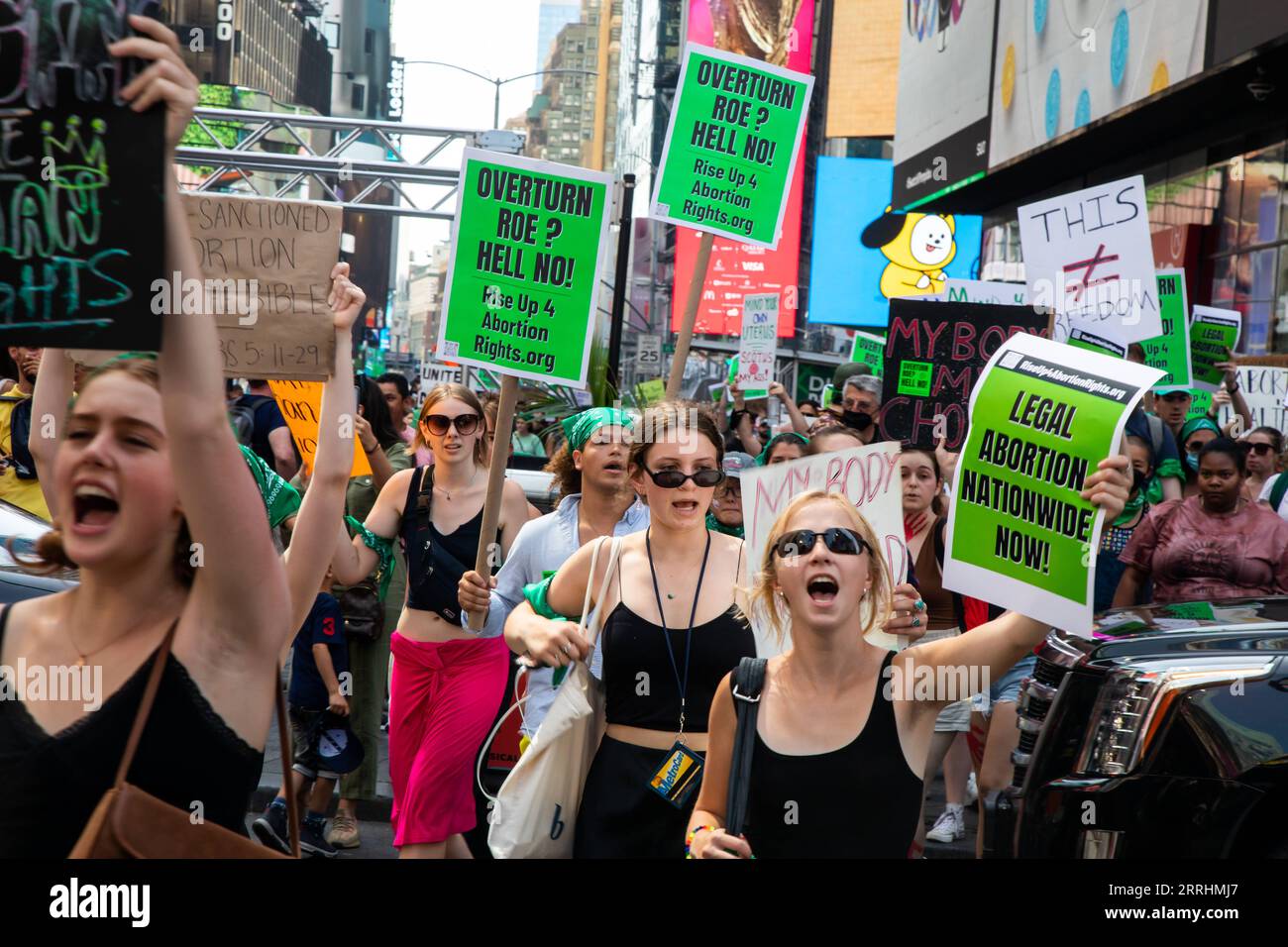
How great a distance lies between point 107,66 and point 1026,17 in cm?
2044

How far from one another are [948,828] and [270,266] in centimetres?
554

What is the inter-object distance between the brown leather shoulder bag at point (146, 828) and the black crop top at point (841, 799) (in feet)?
4.75

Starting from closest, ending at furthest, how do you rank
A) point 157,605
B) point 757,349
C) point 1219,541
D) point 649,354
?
point 157,605, point 1219,541, point 757,349, point 649,354

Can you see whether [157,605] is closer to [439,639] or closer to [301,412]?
[439,639]

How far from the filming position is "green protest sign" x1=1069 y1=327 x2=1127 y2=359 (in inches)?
261

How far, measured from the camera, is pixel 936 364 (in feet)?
24.3

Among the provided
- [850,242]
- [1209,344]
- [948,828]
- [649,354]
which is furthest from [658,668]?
[850,242]

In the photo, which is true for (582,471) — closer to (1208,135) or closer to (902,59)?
(1208,135)

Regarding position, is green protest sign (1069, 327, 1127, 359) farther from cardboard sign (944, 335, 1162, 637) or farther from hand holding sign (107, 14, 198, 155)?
hand holding sign (107, 14, 198, 155)

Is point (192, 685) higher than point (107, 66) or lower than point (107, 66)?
lower

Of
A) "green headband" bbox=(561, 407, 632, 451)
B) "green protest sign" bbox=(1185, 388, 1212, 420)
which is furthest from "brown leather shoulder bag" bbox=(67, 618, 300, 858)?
"green protest sign" bbox=(1185, 388, 1212, 420)

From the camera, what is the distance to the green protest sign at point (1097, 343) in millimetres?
6629
